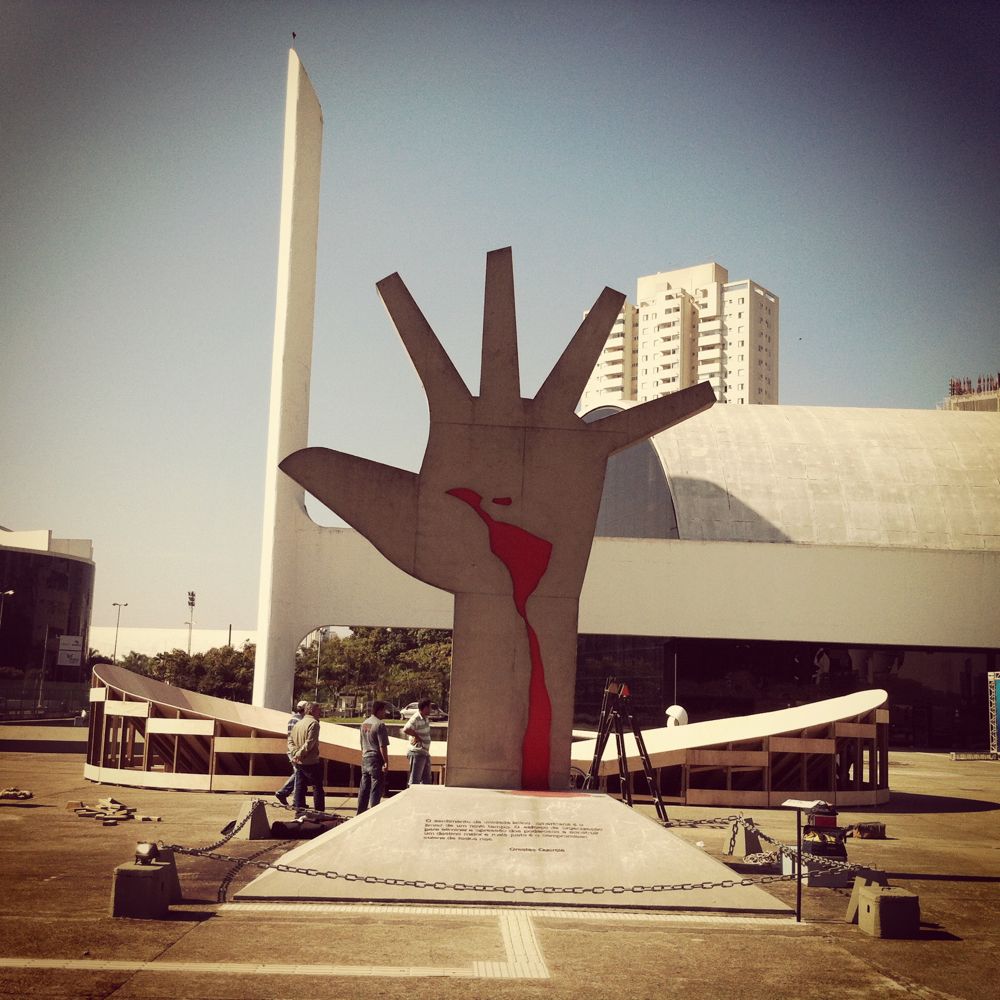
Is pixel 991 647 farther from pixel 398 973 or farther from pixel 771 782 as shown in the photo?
pixel 398 973

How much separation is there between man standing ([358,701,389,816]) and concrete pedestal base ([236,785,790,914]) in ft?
10.1

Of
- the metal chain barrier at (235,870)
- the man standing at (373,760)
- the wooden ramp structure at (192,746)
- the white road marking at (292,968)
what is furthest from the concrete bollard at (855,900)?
the wooden ramp structure at (192,746)

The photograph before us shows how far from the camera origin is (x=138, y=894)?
350 inches

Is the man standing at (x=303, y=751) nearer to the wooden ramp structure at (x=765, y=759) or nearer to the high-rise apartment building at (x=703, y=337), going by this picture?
the wooden ramp structure at (x=765, y=759)

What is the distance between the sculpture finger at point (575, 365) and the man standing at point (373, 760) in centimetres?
437

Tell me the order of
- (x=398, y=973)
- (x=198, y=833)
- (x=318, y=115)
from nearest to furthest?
(x=398, y=973) → (x=198, y=833) → (x=318, y=115)

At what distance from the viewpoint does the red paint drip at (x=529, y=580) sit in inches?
465

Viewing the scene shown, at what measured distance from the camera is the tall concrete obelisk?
3331 cm

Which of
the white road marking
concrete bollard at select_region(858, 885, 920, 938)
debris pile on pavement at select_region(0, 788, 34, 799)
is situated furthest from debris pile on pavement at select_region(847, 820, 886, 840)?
debris pile on pavement at select_region(0, 788, 34, 799)

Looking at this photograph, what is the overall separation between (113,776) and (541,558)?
1072 cm

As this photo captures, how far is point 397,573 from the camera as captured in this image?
36.3 m

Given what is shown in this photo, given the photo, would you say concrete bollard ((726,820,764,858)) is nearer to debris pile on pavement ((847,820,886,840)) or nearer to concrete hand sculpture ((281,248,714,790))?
concrete hand sculpture ((281,248,714,790))

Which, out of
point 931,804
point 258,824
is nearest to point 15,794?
point 258,824

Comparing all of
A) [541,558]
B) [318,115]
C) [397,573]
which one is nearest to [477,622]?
[541,558]
